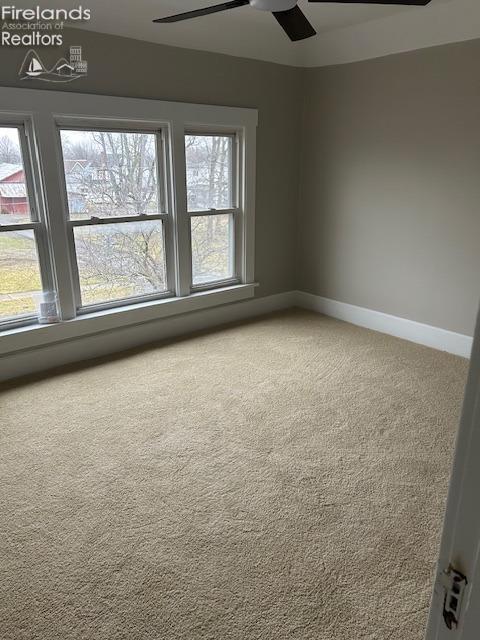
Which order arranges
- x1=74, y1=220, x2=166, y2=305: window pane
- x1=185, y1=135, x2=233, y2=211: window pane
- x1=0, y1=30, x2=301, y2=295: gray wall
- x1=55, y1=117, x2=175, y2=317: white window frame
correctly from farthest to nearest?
x1=185, y1=135, x2=233, y2=211: window pane
x1=74, y1=220, x2=166, y2=305: window pane
x1=55, y1=117, x2=175, y2=317: white window frame
x1=0, y1=30, x2=301, y2=295: gray wall

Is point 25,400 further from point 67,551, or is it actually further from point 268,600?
point 268,600

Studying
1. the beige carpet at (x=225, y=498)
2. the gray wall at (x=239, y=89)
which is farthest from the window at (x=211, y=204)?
the beige carpet at (x=225, y=498)

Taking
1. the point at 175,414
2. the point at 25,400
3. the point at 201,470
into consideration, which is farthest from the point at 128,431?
the point at 25,400

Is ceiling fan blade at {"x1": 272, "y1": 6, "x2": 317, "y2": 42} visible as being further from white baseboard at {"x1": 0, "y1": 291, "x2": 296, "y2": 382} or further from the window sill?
white baseboard at {"x1": 0, "y1": 291, "x2": 296, "y2": 382}

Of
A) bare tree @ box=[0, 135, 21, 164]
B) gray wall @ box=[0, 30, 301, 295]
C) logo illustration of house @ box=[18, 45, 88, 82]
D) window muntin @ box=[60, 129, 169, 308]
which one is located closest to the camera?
logo illustration of house @ box=[18, 45, 88, 82]

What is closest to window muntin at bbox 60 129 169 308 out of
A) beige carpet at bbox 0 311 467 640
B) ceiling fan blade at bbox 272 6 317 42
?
beige carpet at bbox 0 311 467 640

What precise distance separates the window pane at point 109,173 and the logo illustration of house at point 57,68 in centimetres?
36

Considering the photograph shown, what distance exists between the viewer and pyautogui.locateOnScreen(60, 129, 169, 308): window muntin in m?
3.39

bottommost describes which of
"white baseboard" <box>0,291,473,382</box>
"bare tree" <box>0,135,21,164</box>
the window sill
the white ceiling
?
"white baseboard" <box>0,291,473,382</box>

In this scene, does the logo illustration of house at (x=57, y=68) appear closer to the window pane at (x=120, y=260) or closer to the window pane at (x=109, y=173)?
the window pane at (x=109, y=173)

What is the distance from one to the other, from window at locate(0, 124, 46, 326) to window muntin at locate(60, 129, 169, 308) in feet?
0.92

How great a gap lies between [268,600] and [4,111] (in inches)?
122

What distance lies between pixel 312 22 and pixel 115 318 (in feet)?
9.54

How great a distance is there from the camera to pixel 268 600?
64.8 inches
